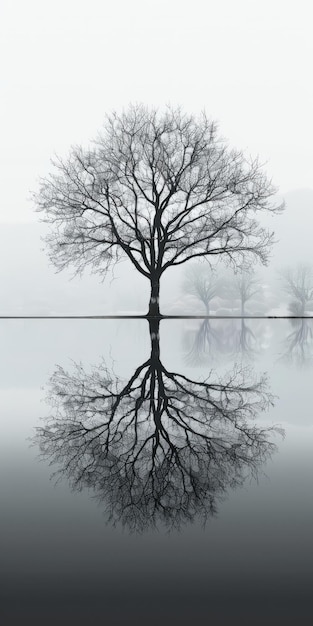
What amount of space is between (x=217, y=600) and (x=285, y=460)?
1777 millimetres

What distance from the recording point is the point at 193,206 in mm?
25031

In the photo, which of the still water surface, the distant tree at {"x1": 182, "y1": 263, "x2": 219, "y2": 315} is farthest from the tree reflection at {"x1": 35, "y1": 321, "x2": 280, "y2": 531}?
the distant tree at {"x1": 182, "y1": 263, "x2": 219, "y2": 315}

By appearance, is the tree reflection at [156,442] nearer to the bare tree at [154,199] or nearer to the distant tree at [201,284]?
the bare tree at [154,199]

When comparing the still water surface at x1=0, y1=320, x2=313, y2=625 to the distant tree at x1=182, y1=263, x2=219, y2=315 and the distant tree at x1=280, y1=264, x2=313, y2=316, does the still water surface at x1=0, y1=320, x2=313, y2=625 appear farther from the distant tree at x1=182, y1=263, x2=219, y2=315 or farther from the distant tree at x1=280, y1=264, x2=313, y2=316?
the distant tree at x1=182, y1=263, x2=219, y2=315

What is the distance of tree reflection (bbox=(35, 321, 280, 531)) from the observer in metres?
2.59

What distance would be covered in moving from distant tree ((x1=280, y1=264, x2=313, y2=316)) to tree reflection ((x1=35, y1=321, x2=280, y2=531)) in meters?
65.4

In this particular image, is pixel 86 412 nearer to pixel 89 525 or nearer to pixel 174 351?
pixel 89 525

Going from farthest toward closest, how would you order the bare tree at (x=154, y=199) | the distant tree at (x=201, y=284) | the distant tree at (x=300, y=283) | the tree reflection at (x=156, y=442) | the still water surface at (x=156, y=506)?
the distant tree at (x=201, y=284) < the distant tree at (x=300, y=283) < the bare tree at (x=154, y=199) < the tree reflection at (x=156, y=442) < the still water surface at (x=156, y=506)

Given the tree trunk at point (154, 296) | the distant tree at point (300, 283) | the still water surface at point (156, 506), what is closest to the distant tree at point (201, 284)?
the distant tree at point (300, 283)

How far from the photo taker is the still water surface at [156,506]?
1689mm

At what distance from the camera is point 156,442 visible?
3.66 m

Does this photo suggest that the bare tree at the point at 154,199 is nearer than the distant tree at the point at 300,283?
Yes

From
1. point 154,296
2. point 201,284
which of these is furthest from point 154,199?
point 201,284

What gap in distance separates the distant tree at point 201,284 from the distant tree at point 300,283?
10139mm
